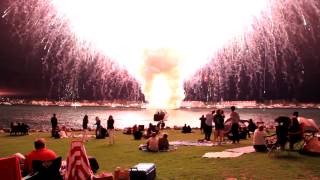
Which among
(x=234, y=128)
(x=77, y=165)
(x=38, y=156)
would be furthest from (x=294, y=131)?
(x=38, y=156)

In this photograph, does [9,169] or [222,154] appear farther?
[222,154]

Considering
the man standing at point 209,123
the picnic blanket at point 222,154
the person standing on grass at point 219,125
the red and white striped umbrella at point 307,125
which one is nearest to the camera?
the picnic blanket at point 222,154

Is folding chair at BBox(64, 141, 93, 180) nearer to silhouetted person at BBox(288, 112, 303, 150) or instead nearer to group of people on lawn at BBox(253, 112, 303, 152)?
group of people on lawn at BBox(253, 112, 303, 152)

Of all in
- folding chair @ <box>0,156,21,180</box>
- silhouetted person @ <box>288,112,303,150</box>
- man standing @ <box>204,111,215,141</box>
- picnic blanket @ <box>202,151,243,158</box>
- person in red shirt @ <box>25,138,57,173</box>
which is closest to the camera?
folding chair @ <box>0,156,21,180</box>

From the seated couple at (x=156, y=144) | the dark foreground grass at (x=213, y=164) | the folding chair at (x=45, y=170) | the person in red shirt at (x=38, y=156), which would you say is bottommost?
the dark foreground grass at (x=213, y=164)

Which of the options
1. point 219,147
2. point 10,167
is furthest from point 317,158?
point 10,167

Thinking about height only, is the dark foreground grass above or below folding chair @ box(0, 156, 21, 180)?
below

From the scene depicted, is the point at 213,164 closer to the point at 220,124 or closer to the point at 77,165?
the point at 77,165

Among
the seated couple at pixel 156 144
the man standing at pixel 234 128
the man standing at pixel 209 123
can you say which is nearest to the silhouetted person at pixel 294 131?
the man standing at pixel 234 128

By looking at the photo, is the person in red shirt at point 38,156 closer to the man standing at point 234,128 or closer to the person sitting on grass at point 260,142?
the person sitting on grass at point 260,142

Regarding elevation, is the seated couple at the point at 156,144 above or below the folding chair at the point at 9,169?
below

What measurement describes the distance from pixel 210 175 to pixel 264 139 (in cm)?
747

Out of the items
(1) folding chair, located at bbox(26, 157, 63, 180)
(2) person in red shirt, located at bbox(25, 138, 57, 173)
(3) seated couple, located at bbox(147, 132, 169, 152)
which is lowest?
(3) seated couple, located at bbox(147, 132, 169, 152)

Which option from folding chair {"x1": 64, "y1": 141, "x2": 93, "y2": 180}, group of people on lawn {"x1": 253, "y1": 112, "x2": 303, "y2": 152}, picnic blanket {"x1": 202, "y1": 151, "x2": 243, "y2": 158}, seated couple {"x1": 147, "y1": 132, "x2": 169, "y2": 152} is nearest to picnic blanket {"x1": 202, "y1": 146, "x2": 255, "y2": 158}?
picnic blanket {"x1": 202, "y1": 151, "x2": 243, "y2": 158}
